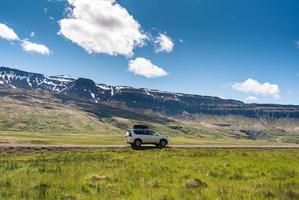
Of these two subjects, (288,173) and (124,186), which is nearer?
(124,186)

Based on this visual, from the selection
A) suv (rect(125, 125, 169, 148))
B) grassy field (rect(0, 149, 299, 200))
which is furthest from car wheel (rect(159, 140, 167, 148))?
grassy field (rect(0, 149, 299, 200))

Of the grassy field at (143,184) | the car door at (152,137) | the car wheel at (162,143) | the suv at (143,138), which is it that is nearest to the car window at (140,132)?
the suv at (143,138)

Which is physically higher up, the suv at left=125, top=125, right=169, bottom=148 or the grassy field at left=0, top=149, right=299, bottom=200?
the grassy field at left=0, top=149, right=299, bottom=200

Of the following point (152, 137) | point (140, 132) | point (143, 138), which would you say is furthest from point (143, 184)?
point (152, 137)

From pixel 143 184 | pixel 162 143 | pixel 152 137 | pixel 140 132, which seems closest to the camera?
pixel 143 184

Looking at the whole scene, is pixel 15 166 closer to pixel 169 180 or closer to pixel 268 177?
pixel 169 180

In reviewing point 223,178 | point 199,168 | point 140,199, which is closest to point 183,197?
point 140,199

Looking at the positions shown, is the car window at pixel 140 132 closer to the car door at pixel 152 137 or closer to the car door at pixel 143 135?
the car door at pixel 143 135

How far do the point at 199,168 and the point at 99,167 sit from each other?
6.76 metres

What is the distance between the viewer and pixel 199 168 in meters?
25.9

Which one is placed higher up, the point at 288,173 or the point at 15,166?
the point at 288,173

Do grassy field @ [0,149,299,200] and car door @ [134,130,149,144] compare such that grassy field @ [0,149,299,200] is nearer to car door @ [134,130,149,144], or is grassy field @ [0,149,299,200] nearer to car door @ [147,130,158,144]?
car door @ [134,130,149,144]

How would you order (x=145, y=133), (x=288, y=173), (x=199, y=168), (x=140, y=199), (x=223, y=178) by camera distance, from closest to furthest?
(x=140, y=199) → (x=223, y=178) → (x=288, y=173) → (x=199, y=168) → (x=145, y=133)

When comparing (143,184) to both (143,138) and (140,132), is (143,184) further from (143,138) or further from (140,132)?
(140,132)
